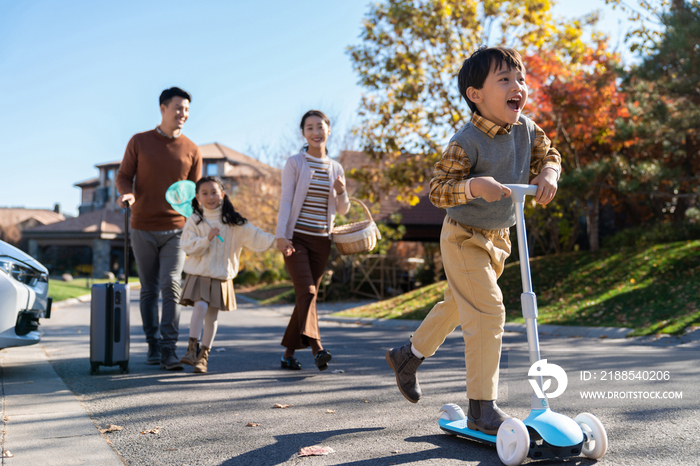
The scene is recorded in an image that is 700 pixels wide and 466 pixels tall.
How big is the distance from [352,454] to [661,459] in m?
1.31

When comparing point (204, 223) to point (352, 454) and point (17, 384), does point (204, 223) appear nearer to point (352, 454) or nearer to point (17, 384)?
point (17, 384)

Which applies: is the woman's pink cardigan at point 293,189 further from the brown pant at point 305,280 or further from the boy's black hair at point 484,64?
the boy's black hair at point 484,64

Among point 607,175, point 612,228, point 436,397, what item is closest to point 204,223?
point 436,397

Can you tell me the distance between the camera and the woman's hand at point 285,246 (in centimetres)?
473

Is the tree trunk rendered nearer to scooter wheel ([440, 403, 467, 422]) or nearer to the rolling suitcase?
the rolling suitcase

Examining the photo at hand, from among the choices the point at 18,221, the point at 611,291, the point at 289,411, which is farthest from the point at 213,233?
the point at 18,221

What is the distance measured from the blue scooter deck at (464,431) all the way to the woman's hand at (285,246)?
218 cm

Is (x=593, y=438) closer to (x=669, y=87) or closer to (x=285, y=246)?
(x=285, y=246)

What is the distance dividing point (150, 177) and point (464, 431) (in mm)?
3699

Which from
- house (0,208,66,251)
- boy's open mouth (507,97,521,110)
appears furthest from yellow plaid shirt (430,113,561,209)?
house (0,208,66,251)

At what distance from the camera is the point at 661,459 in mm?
2457

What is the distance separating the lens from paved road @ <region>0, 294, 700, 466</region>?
262 cm

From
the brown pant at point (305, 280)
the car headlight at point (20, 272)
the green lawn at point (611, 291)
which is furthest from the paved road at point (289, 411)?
the green lawn at point (611, 291)

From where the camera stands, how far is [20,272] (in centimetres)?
454
